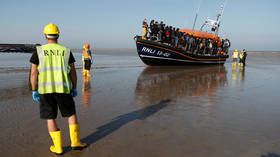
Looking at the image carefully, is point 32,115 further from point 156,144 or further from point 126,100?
point 156,144

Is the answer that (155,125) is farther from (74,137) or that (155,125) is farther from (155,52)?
(155,52)

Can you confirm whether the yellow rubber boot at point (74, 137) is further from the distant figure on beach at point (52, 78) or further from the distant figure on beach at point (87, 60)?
the distant figure on beach at point (87, 60)

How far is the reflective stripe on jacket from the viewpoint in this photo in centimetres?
265

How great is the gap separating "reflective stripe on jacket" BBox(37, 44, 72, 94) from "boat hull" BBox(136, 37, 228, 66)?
11302mm

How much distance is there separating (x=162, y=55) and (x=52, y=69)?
12.3 m

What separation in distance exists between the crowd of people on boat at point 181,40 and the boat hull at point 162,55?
0.47 metres

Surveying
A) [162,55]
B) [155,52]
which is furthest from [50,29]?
[162,55]

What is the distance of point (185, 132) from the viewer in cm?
357

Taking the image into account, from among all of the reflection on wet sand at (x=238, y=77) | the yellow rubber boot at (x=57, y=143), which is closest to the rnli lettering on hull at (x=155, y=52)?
the reflection on wet sand at (x=238, y=77)

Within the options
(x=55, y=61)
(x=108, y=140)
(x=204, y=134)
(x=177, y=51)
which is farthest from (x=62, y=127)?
(x=177, y=51)

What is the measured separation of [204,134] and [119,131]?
1.39 meters

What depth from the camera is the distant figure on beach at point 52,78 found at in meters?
Answer: 2.65

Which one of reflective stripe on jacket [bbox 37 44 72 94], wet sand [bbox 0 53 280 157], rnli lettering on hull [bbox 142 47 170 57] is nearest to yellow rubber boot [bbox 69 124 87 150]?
wet sand [bbox 0 53 280 157]

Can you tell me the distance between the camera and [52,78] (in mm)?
2713
